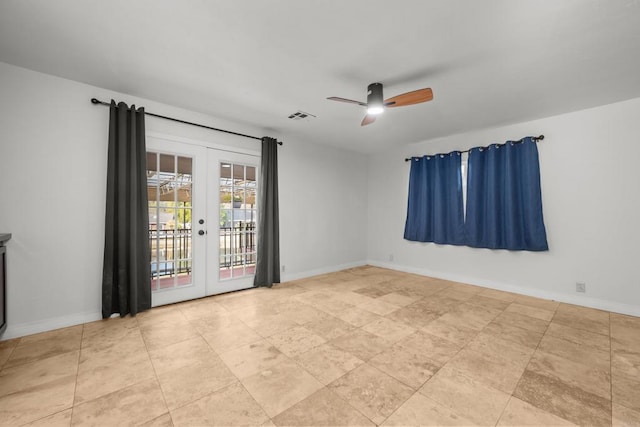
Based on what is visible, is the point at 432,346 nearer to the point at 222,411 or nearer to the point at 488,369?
the point at 488,369

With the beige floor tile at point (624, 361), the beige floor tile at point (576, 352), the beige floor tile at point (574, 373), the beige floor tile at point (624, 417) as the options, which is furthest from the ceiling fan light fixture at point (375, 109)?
the beige floor tile at point (624, 361)

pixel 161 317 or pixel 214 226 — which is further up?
pixel 214 226

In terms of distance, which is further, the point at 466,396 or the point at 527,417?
the point at 466,396

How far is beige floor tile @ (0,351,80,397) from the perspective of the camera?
72.5 inches

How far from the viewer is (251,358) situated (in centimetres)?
219

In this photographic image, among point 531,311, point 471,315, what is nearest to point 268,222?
point 471,315

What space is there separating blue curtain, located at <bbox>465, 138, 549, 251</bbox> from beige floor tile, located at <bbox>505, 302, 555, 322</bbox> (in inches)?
36.0

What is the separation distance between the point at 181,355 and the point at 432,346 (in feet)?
7.49

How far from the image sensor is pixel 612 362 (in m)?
2.17

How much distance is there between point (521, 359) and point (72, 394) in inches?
137

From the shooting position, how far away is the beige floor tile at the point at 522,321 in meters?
2.84

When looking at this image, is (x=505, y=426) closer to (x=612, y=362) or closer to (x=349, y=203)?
(x=612, y=362)

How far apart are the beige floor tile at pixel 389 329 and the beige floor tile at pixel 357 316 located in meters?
0.08

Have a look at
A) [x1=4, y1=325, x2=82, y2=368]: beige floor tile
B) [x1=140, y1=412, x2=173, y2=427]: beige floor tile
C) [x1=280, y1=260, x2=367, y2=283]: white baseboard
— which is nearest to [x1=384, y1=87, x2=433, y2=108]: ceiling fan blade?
[x1=140, y1=412, x2=173, y2=427]: beige floor tile
